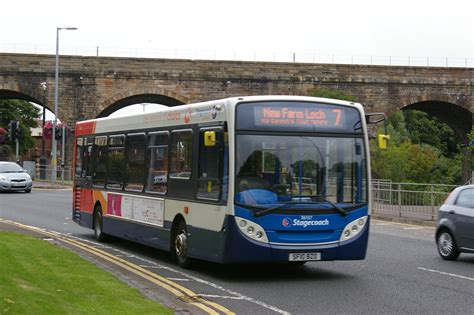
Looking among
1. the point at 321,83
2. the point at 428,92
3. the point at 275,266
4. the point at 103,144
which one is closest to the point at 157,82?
the point at 321,83

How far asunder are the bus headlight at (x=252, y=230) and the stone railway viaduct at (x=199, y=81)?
42779 mm

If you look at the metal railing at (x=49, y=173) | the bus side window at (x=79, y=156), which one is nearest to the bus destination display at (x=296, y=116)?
the bus side window at (x=79, y=156)

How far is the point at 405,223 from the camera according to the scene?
82.8 ft

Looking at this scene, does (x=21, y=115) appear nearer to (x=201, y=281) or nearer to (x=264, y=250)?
(x=201, y=281)

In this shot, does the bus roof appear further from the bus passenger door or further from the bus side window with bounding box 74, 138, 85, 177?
the bus side window with bounding box 74, 138, 85, 177

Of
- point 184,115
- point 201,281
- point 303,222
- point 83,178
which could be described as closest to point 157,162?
point 184,115

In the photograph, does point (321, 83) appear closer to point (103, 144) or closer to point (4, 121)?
point (103, 144)

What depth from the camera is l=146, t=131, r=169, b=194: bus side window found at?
1372 cm

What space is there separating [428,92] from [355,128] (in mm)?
44701

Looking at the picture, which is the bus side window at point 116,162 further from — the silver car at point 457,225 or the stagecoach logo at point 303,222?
the silver car at point 457,225

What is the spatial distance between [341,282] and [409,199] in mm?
15169

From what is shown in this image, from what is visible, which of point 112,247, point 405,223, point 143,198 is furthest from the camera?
point 405,223

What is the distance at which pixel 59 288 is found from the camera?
9.71m

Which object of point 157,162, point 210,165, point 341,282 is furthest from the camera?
point 157,162
